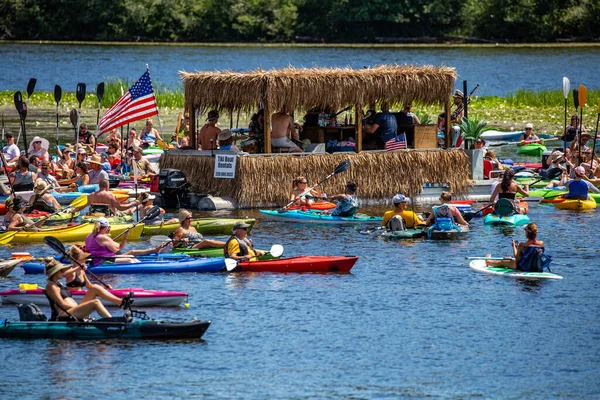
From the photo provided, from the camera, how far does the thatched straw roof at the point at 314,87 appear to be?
26688 millimetres

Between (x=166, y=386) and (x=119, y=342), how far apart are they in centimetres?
200

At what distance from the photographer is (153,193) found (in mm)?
28203

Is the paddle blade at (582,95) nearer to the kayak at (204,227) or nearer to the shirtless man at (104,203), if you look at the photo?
the kayak at (204,227)

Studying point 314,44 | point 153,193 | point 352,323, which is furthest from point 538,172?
point 314,44

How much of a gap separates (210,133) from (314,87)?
2538mm

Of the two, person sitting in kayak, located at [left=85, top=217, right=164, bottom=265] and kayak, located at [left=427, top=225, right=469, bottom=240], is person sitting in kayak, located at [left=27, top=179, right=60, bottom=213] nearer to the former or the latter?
person sitting in kayak, located at [left=85, top=217, right=164, bottom=265]

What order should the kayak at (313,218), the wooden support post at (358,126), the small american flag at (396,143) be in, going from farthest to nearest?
the small american flag at (396,143)
the wooden support post at (358,126)
the kayak at (313,218)

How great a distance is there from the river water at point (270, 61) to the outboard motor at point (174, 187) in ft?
118

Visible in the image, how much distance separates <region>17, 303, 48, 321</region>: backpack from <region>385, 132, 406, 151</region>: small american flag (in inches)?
509

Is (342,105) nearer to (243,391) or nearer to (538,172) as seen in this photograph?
(538,172)

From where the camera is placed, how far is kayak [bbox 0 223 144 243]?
23078 mm

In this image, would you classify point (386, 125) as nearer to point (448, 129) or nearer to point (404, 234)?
point (448, 129)

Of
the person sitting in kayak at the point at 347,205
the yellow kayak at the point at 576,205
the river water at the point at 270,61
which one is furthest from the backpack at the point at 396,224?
the river water at the point at 270,61

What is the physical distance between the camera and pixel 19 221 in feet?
77.4
